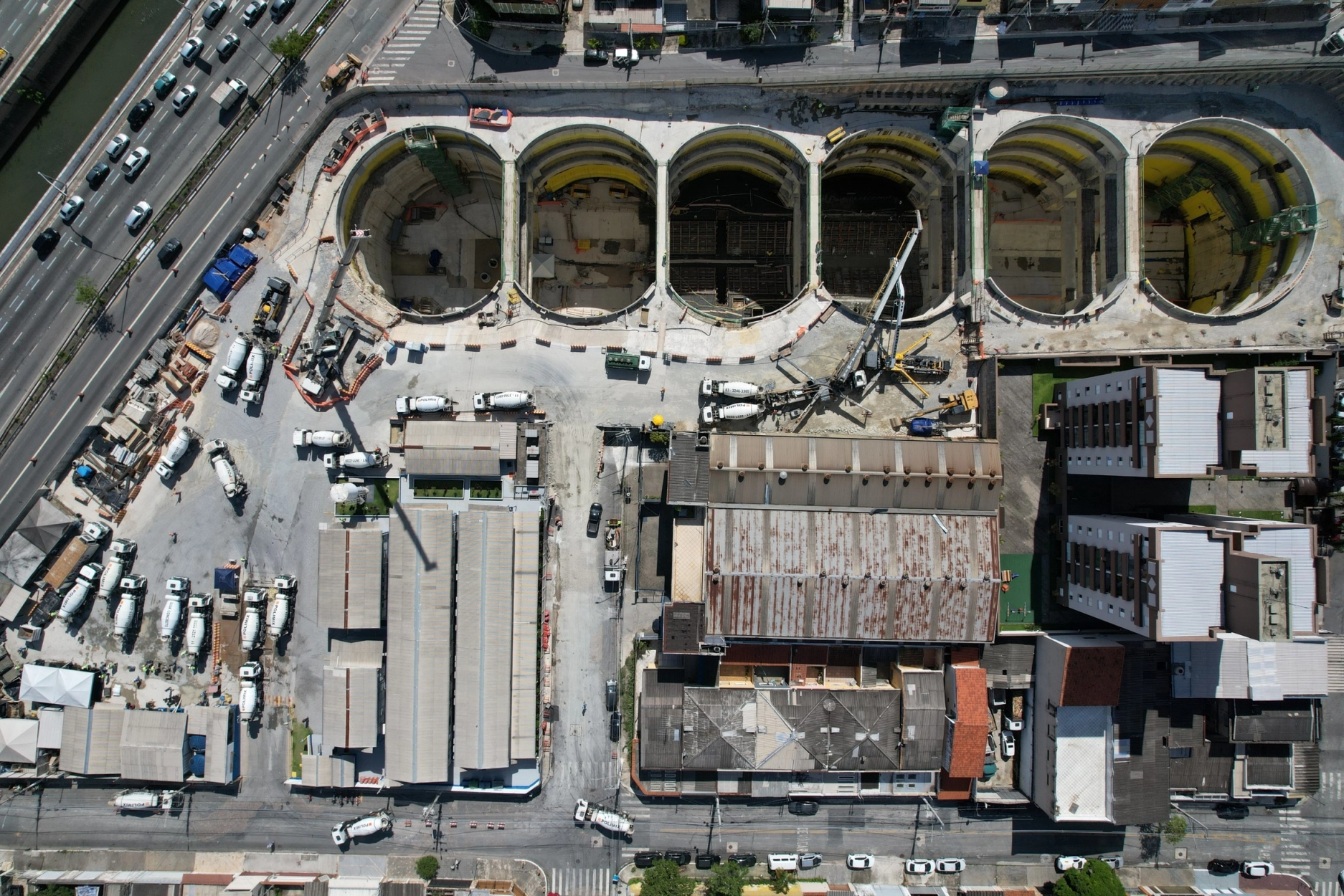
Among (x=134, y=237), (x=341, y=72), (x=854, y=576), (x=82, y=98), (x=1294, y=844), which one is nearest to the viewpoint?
(x=854, y=576)

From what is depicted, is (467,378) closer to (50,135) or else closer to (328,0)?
(328,0)

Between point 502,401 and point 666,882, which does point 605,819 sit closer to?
point 666,882

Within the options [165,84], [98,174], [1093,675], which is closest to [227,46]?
[165,84]

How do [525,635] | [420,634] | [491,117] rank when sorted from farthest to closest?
[491,117]
[525,635]
[420,634]

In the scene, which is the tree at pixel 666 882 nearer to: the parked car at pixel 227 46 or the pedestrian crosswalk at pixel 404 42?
the pedestrian crosswalk at pixel 404 42

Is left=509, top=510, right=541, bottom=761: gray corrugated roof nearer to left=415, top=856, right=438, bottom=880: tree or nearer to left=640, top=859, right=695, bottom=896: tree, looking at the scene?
left=415, top=856, right=438, bottom=880: tree

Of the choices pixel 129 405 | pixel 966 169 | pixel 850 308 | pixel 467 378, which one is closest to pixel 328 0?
pixel 467 378
